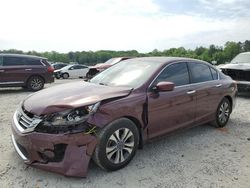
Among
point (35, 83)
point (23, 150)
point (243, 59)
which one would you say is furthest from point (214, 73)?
point (35, 83)

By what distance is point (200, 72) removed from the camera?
583 cm

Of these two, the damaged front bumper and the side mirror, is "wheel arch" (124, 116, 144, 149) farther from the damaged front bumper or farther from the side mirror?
the damaged front bumper

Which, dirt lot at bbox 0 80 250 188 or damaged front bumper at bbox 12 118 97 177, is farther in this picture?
dirt lot at bbox 0 80 250 188

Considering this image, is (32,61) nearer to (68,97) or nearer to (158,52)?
(68,97)

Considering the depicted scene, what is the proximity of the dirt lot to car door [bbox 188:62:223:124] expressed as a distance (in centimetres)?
47

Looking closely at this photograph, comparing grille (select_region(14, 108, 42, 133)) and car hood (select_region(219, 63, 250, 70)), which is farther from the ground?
car hood (select_region(219, 63, 250, 70))

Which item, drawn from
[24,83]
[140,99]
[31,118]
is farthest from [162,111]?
[24,83]

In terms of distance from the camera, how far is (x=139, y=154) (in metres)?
4.70

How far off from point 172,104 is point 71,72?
23183 mm

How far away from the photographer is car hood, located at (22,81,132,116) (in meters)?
3.73

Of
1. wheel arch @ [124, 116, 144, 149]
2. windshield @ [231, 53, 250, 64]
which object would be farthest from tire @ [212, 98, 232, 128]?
windshield @ [231, 53, 250, 64]

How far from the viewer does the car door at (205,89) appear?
553 cm

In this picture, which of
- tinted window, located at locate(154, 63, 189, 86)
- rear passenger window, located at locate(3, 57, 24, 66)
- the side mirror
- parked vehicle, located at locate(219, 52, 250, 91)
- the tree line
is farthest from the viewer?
the tree line

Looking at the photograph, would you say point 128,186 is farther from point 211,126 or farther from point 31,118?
point 211,126
